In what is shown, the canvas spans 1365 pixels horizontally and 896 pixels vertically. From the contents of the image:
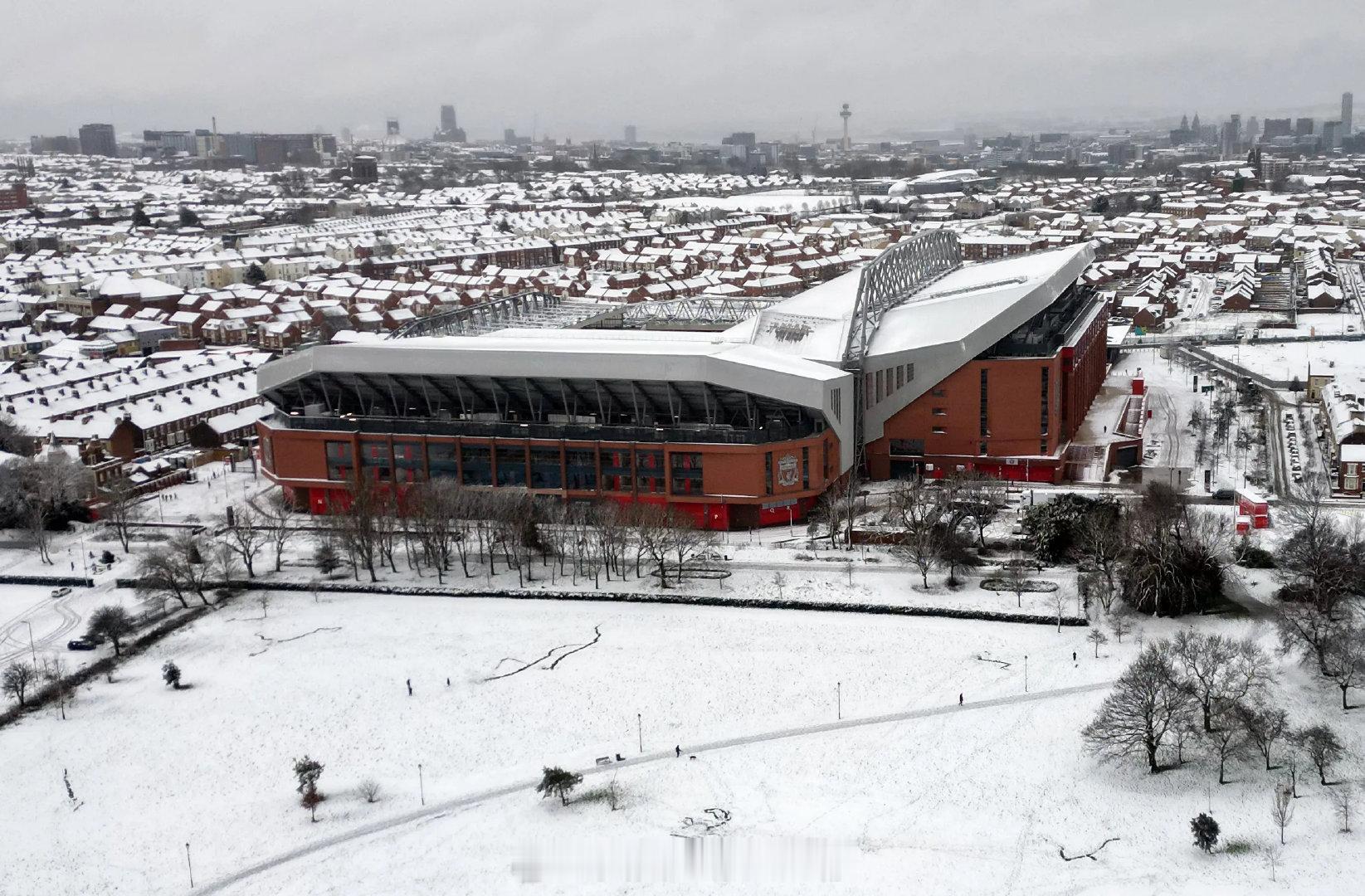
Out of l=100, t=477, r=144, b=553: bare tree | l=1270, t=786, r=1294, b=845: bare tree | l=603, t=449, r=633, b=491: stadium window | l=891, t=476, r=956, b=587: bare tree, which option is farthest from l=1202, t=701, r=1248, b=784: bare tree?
l=100, t=477, r=144, b=553: bare tree

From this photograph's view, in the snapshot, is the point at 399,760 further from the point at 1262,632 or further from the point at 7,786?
the point at 1262,632

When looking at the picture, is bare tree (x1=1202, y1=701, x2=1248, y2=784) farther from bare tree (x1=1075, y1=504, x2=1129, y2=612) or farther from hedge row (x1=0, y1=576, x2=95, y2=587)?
hedge row (x1=0, y1=576, x2=95, y2=587)

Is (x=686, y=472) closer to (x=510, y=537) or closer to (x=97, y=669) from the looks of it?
(x=510, y=537)

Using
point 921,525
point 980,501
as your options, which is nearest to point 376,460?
point 921,525

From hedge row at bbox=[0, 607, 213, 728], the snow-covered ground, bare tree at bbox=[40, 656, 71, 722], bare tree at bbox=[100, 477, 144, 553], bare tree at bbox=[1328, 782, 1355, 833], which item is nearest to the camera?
bare tree at bbox=[1328, 782, 1355, 833]

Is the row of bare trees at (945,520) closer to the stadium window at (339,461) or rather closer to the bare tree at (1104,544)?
the bare tree at (1104,544)

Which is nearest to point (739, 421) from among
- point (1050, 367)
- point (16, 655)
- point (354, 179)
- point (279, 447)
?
point (1050, 367)
